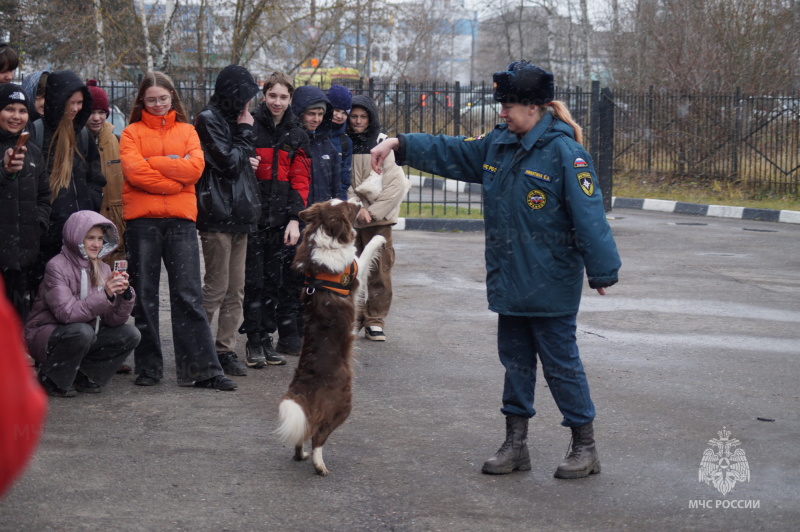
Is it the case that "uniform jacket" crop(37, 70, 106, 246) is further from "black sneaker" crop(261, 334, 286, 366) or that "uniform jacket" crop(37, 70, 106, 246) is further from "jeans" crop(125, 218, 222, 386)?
"black sneaker" crop(261, 334, 286, 366)

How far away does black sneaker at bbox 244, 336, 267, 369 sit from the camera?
6.68 metres

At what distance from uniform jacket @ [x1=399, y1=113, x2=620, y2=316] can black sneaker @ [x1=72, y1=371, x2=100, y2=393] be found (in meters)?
2.82

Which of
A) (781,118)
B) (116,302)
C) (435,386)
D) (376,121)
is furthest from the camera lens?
(781,118)

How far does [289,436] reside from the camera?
4.38 m

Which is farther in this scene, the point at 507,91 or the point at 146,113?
the point at 146,113

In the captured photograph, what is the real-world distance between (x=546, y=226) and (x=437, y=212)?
12.3m

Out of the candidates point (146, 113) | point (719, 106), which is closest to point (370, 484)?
point (146, 113)

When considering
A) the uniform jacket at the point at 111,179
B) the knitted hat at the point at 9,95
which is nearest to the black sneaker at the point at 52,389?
the uniform jacket at the point at 111,179

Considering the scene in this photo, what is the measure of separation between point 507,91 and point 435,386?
7.98 feet

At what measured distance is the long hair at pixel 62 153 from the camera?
6.06 m

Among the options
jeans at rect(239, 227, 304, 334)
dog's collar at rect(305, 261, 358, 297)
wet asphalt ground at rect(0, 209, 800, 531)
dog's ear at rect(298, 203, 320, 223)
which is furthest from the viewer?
jeans at rect(239, 227, 304, 334)

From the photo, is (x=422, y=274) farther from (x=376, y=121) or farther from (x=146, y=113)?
(x=146, y=113)

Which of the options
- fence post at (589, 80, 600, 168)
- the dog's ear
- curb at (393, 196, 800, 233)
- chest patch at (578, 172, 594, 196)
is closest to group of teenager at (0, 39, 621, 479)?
chest patch at (578, 172, 594, 196)

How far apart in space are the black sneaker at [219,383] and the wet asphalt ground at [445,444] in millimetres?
86
